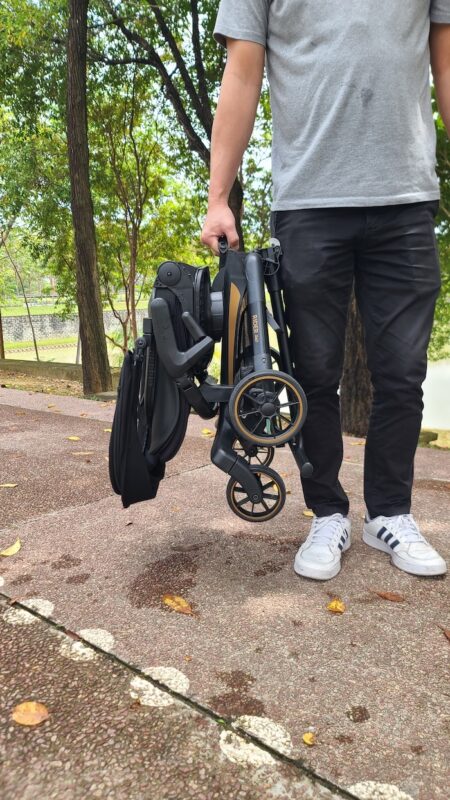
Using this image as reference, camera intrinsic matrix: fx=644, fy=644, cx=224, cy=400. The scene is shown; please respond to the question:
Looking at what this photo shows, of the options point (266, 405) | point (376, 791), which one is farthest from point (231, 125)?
point (376, 791)

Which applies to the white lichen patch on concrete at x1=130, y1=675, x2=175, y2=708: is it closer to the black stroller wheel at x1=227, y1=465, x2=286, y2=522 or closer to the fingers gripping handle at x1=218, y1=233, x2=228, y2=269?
the black stroller wheel at x1=227, y1=465, x2=286, y2=522

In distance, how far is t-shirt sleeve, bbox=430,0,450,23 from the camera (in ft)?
6.24

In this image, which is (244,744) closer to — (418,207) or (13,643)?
(13,643)

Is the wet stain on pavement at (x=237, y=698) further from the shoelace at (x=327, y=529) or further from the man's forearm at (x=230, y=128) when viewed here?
the man's forearm at (x=230, y=128)

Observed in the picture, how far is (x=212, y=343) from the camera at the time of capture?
5.90 ft

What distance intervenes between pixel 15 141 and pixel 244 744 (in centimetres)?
1457

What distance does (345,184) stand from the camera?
73.8 inches

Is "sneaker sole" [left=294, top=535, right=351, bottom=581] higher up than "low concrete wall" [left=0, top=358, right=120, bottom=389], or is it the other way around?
"sneaker sole" [left=294, top=535, right=351, bottom=581]

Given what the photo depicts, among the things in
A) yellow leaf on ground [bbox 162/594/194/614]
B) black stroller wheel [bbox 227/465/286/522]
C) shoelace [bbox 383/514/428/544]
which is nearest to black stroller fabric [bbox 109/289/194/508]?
black stroller wheel [bbox 227/465/286/522]

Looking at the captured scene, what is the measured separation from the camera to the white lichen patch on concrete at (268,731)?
4.02 ft

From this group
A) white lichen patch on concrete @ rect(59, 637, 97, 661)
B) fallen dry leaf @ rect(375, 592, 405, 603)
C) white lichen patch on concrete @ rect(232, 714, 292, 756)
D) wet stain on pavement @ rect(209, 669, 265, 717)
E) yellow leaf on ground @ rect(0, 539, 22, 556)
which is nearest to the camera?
white lichen patch on concrete @ rect(232, 714, 292, 756)

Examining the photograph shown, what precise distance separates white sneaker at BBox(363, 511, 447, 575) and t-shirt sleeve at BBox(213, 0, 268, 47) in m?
1.53

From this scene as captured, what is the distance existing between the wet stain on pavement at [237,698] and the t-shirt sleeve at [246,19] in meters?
1.72

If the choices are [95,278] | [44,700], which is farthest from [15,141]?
[44,700]
